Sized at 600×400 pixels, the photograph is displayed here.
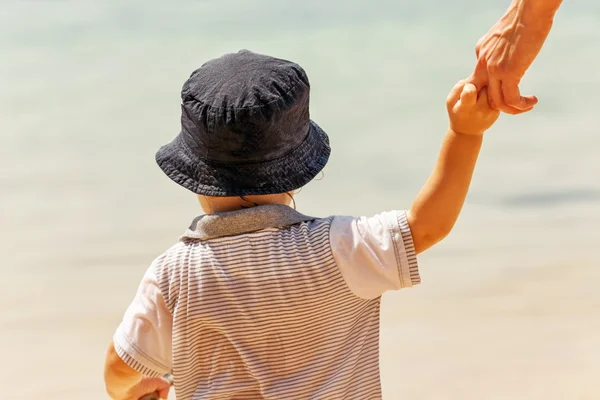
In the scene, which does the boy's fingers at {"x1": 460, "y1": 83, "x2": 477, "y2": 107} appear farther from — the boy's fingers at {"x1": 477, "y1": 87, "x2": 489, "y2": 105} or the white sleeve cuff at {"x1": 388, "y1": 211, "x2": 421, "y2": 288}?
the white sleeve cuff at {"x1": 388, "y1": 211, "x2": 421, "y2": 288}

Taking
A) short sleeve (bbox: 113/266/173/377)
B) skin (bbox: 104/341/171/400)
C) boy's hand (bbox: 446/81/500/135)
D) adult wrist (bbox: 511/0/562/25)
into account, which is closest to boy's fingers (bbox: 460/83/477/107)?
boy's hand (bbox: 446/81/500/135)

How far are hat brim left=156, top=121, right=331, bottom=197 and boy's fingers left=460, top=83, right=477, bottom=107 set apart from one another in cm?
23

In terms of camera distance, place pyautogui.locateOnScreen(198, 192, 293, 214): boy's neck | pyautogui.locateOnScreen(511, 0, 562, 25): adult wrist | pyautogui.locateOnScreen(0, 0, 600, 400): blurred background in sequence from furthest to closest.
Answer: pyautogui.locateOnScreen(0, 0, 600, 400): blurred background, pyautogui.locateOnScreen(198, 192, 293, 214): boy's neck, pyautogui.locateOnScreen(511, 0, 562, 25): adult wrist

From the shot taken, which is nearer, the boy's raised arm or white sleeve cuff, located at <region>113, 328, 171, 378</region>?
the boy's raised arm

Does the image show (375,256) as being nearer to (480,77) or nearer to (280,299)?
(280,299)

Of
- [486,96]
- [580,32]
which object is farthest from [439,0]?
[486,96]

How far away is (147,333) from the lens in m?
1.45

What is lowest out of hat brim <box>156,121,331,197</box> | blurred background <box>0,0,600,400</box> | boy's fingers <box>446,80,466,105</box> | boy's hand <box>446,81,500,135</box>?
hat brim <box>156,121,331,197</box>

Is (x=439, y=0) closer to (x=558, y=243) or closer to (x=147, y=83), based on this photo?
(x=147, y=83)

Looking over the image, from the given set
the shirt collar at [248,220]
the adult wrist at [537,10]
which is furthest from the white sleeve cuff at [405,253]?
the adult wrist at [537,10]

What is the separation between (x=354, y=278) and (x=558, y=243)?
2127 millimetres

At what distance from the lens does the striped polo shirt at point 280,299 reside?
4.48 feet

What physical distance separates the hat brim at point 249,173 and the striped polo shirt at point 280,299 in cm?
3

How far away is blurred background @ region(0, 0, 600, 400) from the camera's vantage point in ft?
9.29
